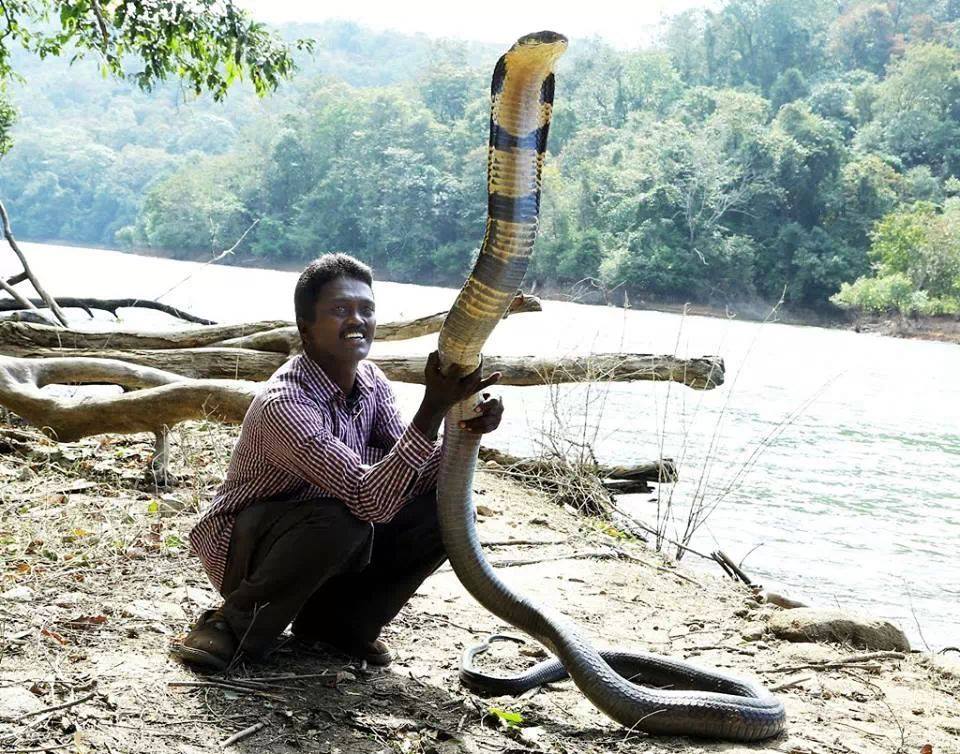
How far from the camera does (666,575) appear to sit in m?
5.27

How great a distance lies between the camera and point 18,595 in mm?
3461

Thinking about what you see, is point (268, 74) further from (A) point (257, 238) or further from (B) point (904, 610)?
(A) point (257, 238)

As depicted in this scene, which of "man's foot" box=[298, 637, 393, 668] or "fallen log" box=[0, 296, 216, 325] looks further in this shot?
"fallen log" box=[0, 296, 216, 325]

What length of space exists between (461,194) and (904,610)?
34789 mm

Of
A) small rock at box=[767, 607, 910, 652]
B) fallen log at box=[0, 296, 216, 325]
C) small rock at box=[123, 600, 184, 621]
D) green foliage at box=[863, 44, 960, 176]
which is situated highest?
green foliage at box=[863, 44, 960, 176]

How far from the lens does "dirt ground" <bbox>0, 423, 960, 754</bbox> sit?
9.02ft

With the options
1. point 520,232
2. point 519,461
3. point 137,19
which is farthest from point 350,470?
point 137,19

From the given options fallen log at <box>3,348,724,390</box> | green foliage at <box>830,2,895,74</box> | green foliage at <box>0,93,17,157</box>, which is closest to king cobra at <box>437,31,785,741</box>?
fallen log at <box>3,348,724,390</box>

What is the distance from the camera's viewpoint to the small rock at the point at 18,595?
135 inches

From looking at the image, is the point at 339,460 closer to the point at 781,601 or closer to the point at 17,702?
the point at 17,702

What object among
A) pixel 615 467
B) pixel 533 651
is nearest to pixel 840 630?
pixel 533 651

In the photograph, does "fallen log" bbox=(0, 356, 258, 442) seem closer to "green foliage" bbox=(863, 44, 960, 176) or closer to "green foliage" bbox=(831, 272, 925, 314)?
"green foliage" bbox=(831, 272, 925, 314)

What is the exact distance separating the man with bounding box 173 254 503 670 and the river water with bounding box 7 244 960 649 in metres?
3.35

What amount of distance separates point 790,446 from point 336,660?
36.1ft
